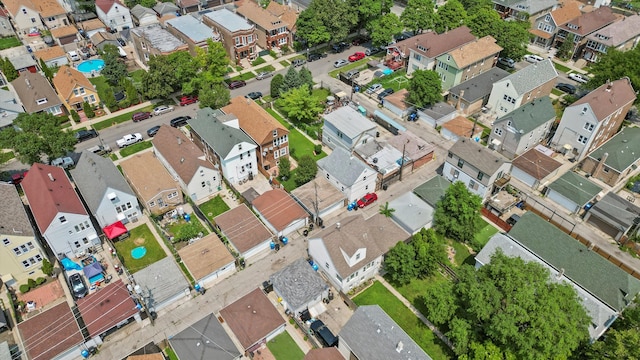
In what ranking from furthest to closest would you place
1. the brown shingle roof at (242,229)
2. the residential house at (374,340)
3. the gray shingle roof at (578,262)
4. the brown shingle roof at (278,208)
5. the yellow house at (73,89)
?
the yellow house at (73,89) < the brown shingle roof at (278,208) < the brown shingle roof at (242,229) < the gray shingle roof at (578,262) < the residential house at (374,340)

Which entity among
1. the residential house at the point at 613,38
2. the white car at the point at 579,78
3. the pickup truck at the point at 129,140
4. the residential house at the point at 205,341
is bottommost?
the residential house at the point at 205,341

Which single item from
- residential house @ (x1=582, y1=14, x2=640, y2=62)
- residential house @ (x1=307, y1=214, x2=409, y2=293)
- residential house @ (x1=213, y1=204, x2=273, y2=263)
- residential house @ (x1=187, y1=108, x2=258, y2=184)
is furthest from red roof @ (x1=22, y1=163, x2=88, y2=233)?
residential house @ (x1=582, y1=14, x2=640, y2=62)

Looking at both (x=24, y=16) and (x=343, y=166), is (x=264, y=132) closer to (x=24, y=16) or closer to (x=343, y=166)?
(x=343, y=166)

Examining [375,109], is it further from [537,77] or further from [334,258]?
[334,258]

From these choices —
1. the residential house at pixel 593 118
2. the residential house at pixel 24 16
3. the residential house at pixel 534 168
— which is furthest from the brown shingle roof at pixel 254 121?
the residential house at pixel 24 16

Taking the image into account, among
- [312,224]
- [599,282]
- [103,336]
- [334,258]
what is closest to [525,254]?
Answer: [599,282]

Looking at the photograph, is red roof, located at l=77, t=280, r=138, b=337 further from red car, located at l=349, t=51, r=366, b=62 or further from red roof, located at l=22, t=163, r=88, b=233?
red car, located at l=349, t=51, r=366, b=62

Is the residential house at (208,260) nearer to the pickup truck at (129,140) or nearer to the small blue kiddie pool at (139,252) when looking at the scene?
the small blue kiddie pool at (139,252)
